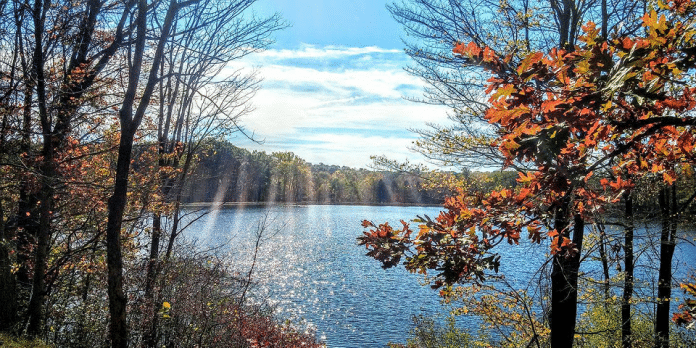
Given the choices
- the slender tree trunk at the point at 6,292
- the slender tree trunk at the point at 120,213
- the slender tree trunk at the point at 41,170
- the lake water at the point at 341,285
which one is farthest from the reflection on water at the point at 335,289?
the slender tree trunk at the point at 120,213

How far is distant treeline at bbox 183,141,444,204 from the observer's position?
83188mm

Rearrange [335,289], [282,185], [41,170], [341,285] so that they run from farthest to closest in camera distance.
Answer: [282,185] → [341,285] → [335,289] → [41,170]

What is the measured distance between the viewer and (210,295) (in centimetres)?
1015

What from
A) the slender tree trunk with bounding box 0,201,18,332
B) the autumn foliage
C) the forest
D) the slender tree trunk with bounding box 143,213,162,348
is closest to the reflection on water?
the slender tree trunk with bounding box 143,213,162,348

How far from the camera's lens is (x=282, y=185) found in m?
92.6

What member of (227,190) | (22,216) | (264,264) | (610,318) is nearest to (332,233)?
(264,264)

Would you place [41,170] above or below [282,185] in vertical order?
below

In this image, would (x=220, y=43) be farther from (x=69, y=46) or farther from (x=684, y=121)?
(x=684, y=121)

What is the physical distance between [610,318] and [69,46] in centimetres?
1424

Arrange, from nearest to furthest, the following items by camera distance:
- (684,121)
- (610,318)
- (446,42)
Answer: (684,121) → (446,42) → (610,318)

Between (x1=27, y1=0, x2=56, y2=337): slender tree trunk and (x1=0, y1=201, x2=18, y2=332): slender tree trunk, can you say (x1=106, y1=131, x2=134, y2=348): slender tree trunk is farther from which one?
(x1=0, y1=201, x2=18, y2=332): slender tree trunk

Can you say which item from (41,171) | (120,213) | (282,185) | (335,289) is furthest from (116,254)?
(282,185)

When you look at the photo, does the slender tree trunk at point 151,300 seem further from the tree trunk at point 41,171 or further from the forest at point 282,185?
the forest at point 282,185

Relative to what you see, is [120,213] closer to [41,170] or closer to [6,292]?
[41,170]
